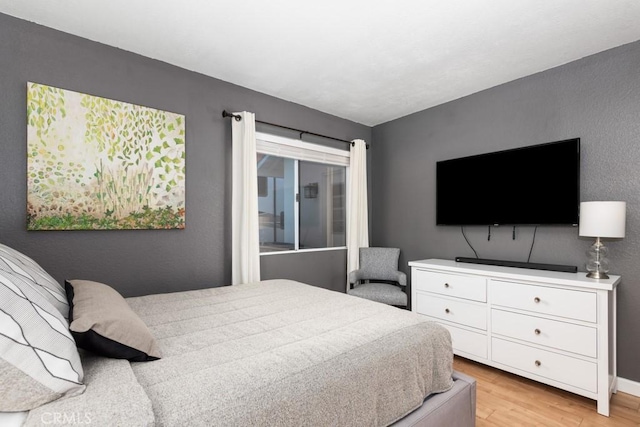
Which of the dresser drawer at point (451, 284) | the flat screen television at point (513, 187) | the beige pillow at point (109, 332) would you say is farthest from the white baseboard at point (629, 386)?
the beige pillow at point (109, 332)

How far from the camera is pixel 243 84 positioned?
3.03 metres

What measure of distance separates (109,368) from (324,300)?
124 cm

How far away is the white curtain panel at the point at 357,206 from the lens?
384cm

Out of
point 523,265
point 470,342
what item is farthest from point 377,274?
point 523,265

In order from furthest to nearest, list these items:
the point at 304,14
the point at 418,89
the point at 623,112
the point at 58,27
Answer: the point at 418,89 → the point at 623,112 → the point at 58,27 → the point at 304,14

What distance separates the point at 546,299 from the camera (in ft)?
7.40

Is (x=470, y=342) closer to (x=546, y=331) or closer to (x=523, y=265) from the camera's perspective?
(x=546, y=331)

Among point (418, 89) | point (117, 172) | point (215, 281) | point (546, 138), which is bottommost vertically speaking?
point (215, 281)

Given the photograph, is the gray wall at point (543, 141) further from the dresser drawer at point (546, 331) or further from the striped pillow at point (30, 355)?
the striped pillow at point (30, 355)

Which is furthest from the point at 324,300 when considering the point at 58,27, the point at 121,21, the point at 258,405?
the point at 58,27

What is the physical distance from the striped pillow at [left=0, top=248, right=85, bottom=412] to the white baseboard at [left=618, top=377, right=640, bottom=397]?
341cm

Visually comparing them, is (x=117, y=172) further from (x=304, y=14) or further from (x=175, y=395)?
(x=175, y=395)

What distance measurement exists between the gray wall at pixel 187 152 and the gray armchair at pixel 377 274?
0.78 m

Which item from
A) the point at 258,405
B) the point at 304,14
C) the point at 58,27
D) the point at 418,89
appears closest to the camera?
the point at 258,405
